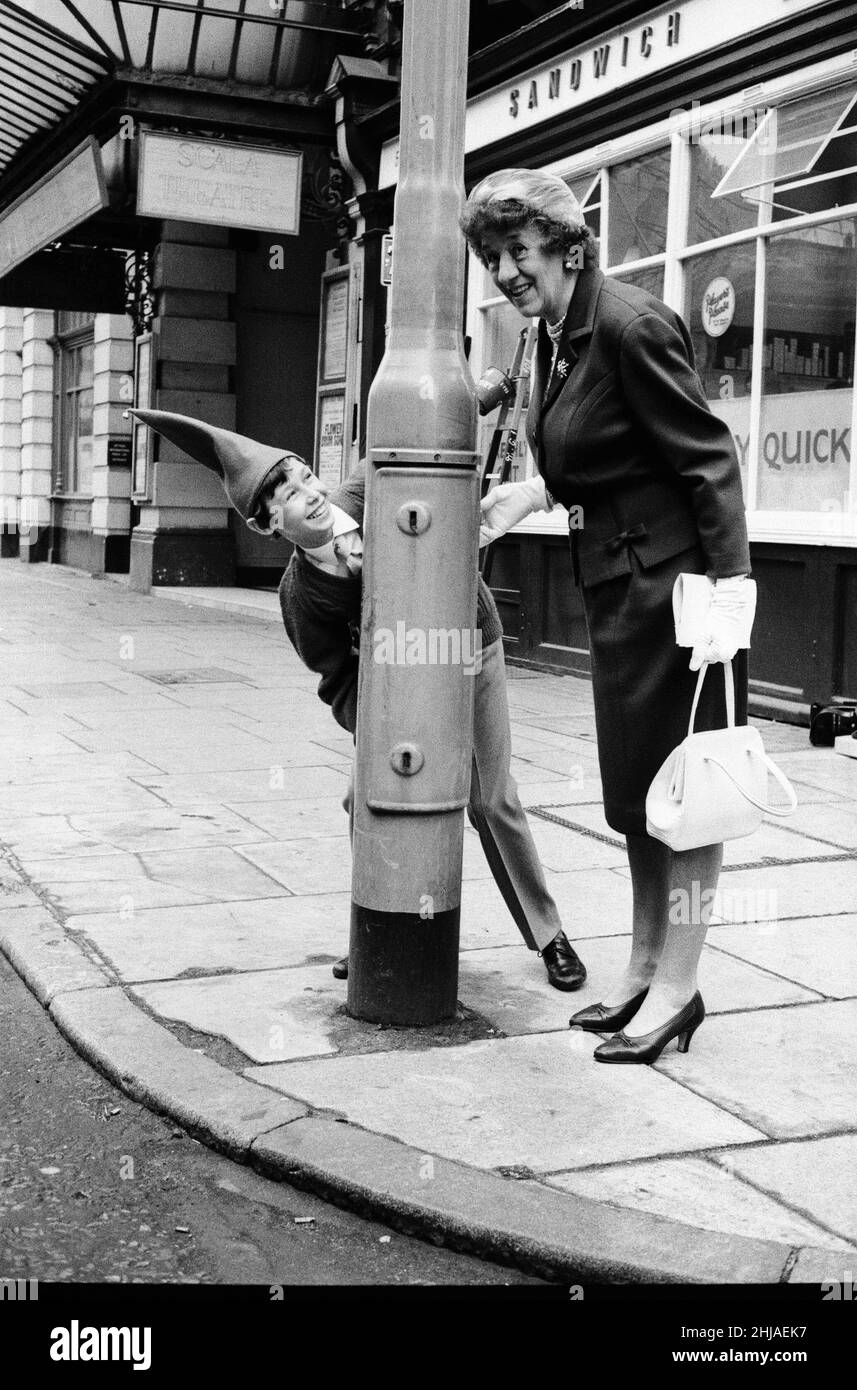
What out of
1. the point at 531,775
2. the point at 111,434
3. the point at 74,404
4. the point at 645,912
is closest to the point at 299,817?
the point at 531,775

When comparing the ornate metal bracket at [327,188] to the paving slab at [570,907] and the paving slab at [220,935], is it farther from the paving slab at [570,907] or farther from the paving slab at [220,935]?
the paving slab at [220,935]

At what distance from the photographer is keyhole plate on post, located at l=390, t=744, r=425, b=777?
371cm

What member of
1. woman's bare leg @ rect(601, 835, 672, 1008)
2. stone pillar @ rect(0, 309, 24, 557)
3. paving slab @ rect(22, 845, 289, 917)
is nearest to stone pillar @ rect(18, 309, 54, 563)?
stone pillar @ rect(0, 309, 24, 557)

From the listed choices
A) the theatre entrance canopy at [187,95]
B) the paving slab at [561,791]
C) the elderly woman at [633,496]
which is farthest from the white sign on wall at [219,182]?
the elderly woman at [633,496]

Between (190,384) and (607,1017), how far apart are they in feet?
46.4

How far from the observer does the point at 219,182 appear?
14.0 metres

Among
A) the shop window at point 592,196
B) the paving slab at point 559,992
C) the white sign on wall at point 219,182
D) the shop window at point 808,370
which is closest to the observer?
the paving slab at point 559,992

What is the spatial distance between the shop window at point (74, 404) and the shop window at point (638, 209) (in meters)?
11.9

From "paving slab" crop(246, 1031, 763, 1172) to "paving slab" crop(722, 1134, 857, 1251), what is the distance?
91 millimetres

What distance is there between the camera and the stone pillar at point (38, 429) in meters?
23.2

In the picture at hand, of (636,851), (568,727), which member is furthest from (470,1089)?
(568,727)

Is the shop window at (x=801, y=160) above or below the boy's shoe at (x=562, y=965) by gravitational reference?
above

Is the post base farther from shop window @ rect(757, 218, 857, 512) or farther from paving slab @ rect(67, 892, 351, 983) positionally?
shop window @ rect(757, 218, 857, 512)

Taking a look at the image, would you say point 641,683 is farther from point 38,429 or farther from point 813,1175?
point 38,429
